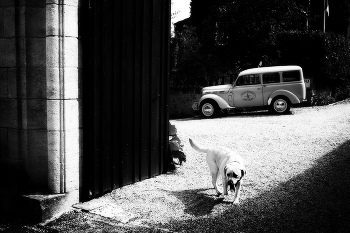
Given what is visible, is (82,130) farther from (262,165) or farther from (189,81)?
(189,81)

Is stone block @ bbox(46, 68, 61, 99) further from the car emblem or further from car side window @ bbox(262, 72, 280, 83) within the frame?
car side window @ bbox(262, 72, 280, 83)

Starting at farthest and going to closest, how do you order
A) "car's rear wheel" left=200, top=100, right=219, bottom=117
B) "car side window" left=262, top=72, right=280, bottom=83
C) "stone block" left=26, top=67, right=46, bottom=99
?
"car's rear wheel" left=200, top=100, right=219, bottom=117 → "car side window" left=262, top=72, right=280, bottom=83 → "stone block" left=26, top=67, right=46, bottom=99

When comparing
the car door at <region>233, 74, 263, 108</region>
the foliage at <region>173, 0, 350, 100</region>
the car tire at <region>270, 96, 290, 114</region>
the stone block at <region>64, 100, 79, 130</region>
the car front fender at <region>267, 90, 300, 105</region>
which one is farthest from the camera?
the foliage at <region>173, 0, 350, 100</region>

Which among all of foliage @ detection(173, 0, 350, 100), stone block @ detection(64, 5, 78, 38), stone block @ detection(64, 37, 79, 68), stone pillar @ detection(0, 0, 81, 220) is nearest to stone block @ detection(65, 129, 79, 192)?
stone pillar @ detection(0, 0, 81, 220)

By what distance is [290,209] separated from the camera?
5.03 meters

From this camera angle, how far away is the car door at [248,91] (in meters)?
16.0

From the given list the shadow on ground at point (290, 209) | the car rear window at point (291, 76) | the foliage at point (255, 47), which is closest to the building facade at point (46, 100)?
the shadow on ground at point (290, 209)

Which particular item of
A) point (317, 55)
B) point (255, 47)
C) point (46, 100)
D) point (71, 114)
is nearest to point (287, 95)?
point (255, 47)

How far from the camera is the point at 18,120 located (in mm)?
5148

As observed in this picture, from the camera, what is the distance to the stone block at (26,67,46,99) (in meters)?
5.01

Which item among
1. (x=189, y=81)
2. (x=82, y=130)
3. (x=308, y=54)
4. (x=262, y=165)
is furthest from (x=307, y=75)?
(x=82, y=130)

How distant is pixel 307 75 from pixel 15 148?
1637cm

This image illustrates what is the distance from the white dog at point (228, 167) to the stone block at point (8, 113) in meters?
2.75

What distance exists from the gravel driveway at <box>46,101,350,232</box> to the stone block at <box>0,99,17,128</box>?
1.61 meters
